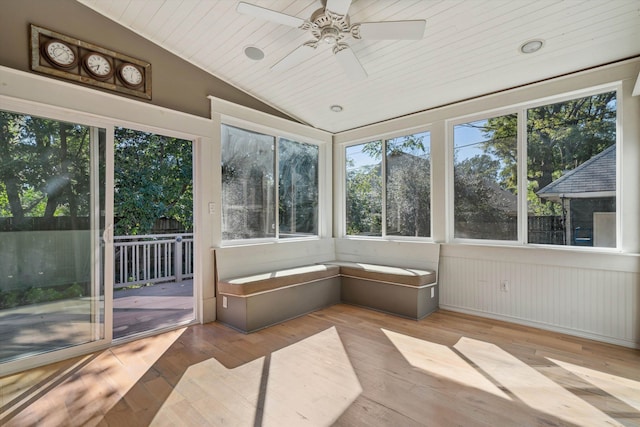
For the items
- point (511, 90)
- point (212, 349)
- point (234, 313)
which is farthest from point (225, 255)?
point (511, 90)

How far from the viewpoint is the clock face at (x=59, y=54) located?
8.14 ft

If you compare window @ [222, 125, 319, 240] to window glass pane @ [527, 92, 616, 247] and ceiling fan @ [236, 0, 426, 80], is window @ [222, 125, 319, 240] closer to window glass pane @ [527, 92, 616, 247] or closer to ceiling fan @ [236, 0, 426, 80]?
ceiling fan @ [236, 0, 426, 80]

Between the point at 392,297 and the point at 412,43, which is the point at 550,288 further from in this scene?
the point at 412,43

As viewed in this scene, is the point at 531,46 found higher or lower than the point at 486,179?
higher

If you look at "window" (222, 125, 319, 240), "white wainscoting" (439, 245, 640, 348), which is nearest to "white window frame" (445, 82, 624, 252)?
"white wainscoting" (439, 245, 640, 348)

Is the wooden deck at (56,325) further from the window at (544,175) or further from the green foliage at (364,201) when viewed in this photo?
the window at (544,175)

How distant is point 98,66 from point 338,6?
2.20 m

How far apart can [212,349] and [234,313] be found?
542 millimetres

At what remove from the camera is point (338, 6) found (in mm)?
2062

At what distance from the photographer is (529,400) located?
1996 millimetres

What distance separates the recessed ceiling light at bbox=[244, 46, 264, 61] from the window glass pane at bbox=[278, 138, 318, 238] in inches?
54.1

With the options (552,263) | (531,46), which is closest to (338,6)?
(531,46)

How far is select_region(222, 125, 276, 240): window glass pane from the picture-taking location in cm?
377

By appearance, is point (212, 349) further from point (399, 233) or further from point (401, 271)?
point (399, 233)
